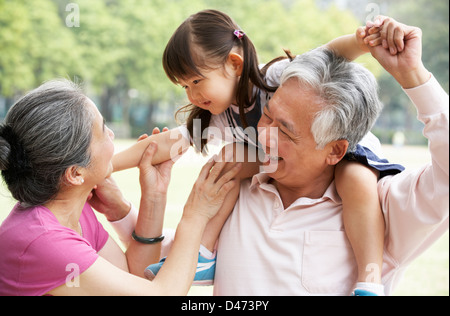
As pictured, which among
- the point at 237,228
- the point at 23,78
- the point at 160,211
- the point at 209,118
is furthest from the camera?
the point at 23,78

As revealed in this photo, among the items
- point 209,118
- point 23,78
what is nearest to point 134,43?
point 23,78

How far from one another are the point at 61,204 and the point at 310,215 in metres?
0.72

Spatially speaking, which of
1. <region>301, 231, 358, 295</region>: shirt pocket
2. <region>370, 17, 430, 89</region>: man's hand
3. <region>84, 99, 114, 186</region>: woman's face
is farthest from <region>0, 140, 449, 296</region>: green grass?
<region>370, 17, 430, 89</region>: man's hand

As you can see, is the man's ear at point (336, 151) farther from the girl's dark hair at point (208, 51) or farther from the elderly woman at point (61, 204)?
the girl's dark hair at point (208, 51)

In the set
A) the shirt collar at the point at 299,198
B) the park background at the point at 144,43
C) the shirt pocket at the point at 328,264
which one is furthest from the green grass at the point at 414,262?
the park background at the point at 144,43

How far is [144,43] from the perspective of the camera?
1922cm

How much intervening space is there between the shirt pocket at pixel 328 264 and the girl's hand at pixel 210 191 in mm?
282

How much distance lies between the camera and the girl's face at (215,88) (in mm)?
1806

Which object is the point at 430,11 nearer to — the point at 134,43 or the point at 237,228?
the point at 134,43

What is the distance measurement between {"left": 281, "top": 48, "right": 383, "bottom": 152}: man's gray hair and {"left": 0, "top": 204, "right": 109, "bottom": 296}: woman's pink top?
712 mm

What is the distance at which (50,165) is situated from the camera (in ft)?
4.33

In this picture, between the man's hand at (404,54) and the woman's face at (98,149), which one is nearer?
the man's hand at (404,54)

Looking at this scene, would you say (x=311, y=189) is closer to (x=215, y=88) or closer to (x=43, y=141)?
(x=215, y=88)
